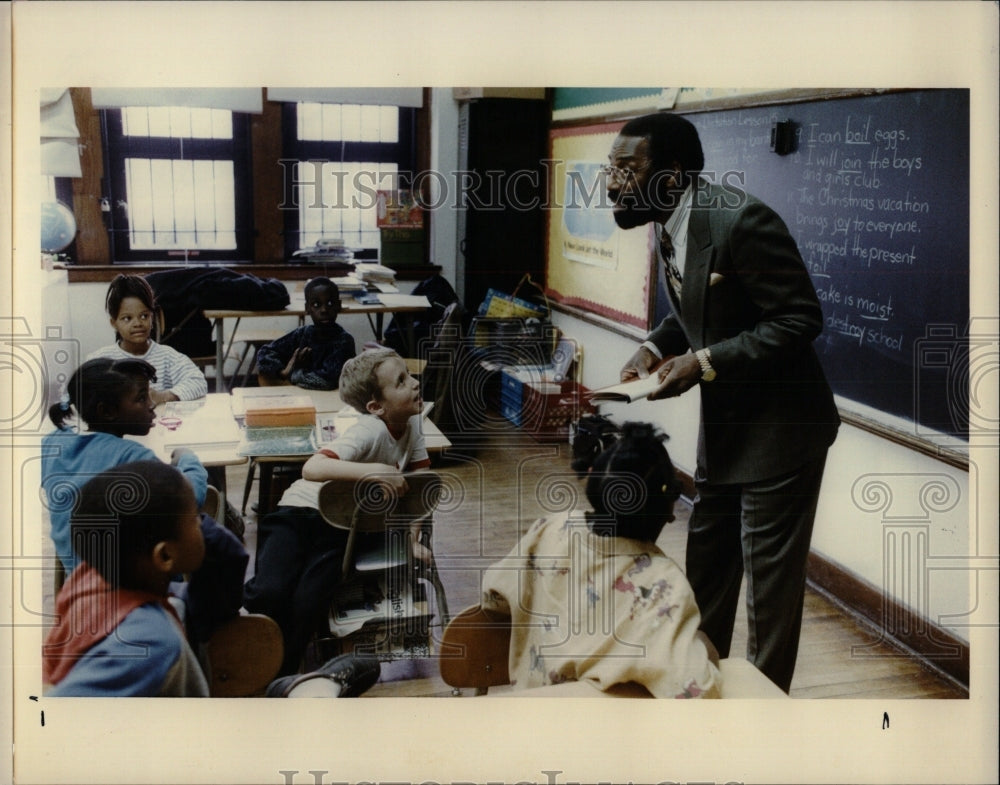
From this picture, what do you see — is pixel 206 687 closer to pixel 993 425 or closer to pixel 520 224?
pixel 520 224

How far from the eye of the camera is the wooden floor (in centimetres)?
224

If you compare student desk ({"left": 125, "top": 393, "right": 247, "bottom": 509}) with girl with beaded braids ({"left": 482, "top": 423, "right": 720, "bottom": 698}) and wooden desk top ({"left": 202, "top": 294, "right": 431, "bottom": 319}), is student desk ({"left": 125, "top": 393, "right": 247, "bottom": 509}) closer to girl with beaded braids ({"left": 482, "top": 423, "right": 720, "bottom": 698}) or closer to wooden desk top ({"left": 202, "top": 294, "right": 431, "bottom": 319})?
wooden desk top ({"left": 202, "top": 294, "right": 431, "bottom": 319})

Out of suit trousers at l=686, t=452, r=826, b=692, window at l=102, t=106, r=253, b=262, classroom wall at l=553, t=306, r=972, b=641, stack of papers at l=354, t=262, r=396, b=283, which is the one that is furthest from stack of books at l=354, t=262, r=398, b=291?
suit trousers at l=686, t=452, r=826, b=692

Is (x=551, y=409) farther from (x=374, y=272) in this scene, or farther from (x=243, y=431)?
(x=243, y=431)

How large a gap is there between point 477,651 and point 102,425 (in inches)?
39.4

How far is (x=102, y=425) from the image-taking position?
7.18 feet

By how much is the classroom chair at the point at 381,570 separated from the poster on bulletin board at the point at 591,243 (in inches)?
23.7

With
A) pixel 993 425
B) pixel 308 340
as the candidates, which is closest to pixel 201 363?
pixel 308 340

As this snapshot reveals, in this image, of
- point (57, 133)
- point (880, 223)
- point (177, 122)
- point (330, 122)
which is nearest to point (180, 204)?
point (177, 122)

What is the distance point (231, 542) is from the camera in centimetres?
218

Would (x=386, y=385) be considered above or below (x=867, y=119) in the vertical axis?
below

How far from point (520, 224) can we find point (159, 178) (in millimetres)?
853

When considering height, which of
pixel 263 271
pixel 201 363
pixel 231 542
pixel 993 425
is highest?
pixel 263 271

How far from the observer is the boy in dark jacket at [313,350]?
7.41 ft
